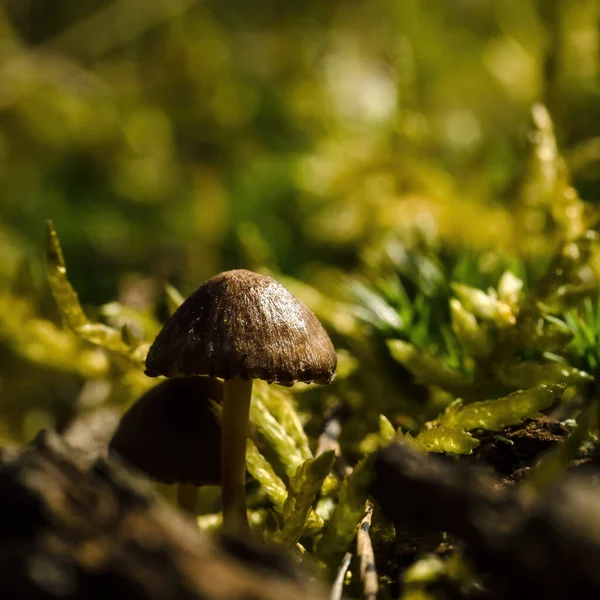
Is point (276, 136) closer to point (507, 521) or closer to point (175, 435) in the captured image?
point (175, 435)

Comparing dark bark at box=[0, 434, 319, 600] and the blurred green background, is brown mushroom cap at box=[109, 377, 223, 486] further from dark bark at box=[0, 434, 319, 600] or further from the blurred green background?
the blurred green background

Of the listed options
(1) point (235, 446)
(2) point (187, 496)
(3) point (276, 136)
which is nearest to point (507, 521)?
(1) point (235, 446)

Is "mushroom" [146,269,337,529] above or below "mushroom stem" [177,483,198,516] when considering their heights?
above

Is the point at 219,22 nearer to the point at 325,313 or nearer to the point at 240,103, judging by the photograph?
the point at 240,103

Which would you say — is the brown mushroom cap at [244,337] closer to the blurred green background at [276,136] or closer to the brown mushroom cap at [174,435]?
the brown mushroom cap at [174,435]

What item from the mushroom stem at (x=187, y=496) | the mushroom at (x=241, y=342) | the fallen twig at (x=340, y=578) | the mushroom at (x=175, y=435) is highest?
the mushroom at (x=241, y=342)

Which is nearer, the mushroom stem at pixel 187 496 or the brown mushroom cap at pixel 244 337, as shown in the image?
the brown mushroom cap at pixel 244 337

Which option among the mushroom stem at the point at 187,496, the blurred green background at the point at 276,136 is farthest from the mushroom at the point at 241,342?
the blurred green background at the point at 276,136

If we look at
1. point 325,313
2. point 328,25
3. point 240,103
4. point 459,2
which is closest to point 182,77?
point 240,103

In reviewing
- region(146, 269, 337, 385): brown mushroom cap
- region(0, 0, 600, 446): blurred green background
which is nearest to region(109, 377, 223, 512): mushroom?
region(146, 269, 337, 385): brown mushroom cap
